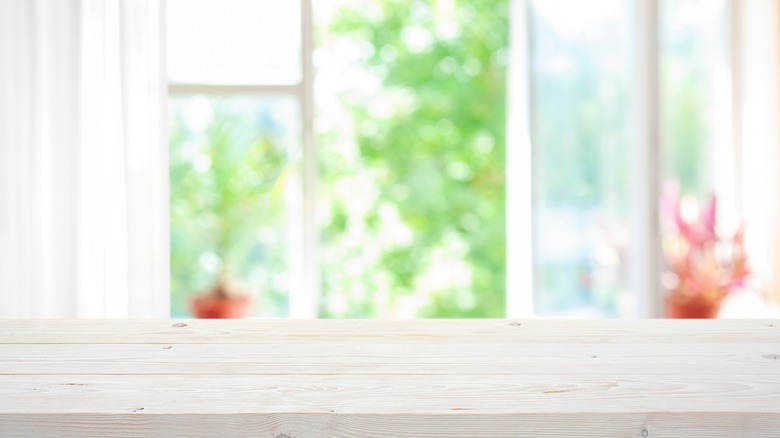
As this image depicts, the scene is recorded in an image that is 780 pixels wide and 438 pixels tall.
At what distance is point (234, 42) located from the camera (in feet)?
10.8

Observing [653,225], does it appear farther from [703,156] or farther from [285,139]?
[285,139]

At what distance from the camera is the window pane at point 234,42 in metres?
3.25

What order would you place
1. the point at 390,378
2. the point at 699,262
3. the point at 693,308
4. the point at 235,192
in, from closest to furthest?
the point at 390,378, the point at 693,308, the point at 699,262, the point at 235,192

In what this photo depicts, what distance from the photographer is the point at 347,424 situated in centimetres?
90

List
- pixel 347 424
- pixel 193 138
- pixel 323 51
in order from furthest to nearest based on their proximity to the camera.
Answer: pixel 323 51, pixel 193 138, pixel 347 424

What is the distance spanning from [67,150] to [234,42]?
3.98ft

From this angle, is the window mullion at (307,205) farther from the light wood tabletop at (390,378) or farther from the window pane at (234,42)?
the light wood tabletop at (390,378)

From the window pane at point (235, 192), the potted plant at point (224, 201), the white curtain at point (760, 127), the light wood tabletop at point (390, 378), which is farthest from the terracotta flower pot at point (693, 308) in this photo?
the light wood tabletop at point (390, 378)

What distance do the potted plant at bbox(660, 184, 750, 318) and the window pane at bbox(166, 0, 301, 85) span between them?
69.5 inches

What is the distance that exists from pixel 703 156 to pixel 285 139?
1.85 m

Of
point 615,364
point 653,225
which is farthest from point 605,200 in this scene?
point 615,364

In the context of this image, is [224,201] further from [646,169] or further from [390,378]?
[390,378]

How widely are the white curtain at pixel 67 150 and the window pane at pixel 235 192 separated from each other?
1.05 meters

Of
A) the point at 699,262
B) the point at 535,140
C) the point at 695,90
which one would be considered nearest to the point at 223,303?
the point at 535,140
